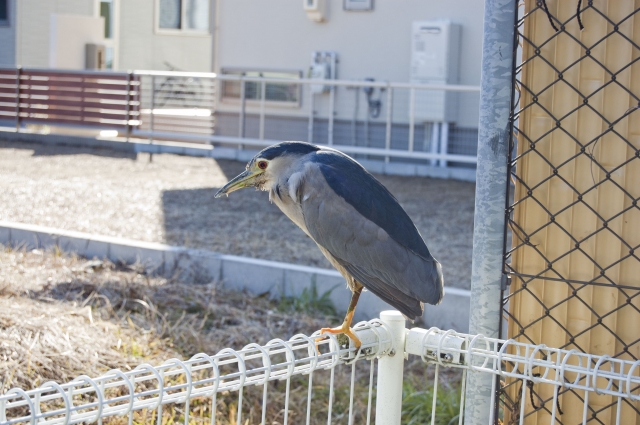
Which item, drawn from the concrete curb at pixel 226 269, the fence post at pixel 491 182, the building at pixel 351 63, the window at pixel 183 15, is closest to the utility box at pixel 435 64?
the building at pixel 351 63

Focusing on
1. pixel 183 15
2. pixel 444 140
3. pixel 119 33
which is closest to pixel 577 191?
pixel 444 140

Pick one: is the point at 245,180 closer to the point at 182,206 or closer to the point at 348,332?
the point at 348,332

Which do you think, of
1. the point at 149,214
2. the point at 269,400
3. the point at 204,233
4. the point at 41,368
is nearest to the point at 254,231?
the point at 204,233

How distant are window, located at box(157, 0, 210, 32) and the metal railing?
6058mm

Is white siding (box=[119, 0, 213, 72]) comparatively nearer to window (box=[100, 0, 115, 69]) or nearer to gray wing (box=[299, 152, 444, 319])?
window (box=[100, 0, 115, 69])

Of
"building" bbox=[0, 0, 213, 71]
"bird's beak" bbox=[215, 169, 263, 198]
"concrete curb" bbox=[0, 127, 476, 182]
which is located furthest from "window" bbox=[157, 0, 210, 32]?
"bird's beak" bbox=[215, 169, 263, 198]

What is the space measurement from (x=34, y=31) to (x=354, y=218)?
1775 centimetres

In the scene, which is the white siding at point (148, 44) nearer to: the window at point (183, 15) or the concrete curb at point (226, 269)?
the window at point (183, 15)

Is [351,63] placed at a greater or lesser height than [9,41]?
lesser

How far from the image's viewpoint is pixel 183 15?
19.6 meters

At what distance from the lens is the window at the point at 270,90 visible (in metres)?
12.7

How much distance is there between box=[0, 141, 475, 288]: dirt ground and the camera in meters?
6.23

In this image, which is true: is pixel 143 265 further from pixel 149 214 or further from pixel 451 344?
pixel 451 344

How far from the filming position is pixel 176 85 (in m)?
13.6
